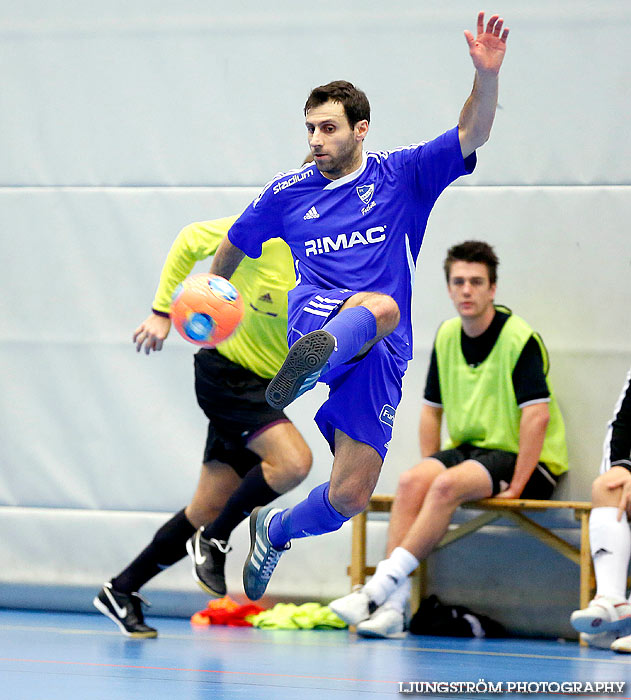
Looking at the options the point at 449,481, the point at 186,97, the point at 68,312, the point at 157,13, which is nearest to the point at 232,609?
the point at 449,481

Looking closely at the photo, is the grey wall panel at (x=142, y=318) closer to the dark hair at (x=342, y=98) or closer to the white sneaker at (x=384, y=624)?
the white sneaker at (x=384, y=624)

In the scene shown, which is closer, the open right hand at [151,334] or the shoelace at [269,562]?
the shoelace at [269,562]

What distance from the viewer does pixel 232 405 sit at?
5.35 meters

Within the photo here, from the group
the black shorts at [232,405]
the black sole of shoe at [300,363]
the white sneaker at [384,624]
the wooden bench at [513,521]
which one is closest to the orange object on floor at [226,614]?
the wooden bench at [513,521]

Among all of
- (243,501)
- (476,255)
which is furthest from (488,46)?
(243,501)

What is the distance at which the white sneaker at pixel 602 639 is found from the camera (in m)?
5.33

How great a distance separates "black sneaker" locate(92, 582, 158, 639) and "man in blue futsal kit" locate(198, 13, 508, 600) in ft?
3.85

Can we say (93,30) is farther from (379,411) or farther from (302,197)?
(379,411)

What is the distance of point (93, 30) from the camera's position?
695 cm

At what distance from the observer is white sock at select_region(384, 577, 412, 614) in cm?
572

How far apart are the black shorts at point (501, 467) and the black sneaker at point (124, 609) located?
5.74 ft

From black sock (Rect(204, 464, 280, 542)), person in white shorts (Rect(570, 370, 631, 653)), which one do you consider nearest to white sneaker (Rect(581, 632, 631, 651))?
person in white shorts (Rect(570, 370, 631, 653))

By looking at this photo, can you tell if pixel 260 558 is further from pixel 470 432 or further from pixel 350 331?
pixel 470 432

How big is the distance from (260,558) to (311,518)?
0.35 metres
